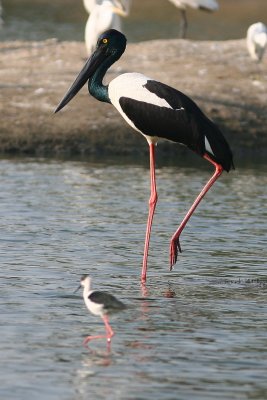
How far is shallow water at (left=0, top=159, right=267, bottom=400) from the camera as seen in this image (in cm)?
699

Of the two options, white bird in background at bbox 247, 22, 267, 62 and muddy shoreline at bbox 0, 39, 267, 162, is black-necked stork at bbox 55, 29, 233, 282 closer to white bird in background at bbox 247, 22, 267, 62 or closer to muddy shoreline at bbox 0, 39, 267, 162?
muddy shoreline at bbox 0, 39, 267, 162

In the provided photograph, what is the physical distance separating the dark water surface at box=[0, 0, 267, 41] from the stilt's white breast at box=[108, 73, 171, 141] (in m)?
18.9

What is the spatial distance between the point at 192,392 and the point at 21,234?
17.1ft

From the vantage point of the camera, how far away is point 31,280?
9.61m

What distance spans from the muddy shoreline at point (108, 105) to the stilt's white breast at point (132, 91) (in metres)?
7.57

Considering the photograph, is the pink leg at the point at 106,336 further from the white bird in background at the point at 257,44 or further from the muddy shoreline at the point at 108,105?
the white bird in background at the point at 257,44

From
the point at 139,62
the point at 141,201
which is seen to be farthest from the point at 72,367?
the point at 139,62

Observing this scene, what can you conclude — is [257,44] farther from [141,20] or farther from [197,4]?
[141,20]

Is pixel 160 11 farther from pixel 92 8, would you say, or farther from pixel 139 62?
pixel 139 62

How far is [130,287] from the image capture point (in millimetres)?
9547

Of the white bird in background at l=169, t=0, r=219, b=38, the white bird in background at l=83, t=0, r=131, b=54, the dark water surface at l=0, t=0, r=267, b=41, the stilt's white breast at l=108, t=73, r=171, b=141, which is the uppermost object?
the stilt's white breast at l=108, t=73, r=171, b=141

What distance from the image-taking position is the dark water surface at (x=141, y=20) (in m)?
30.7

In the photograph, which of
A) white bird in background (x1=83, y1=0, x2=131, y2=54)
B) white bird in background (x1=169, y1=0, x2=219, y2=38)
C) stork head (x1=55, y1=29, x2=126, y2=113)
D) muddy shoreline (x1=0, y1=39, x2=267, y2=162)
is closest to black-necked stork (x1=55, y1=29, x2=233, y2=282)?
stork head (x1=55, y1=29, x2=126, y2=113)

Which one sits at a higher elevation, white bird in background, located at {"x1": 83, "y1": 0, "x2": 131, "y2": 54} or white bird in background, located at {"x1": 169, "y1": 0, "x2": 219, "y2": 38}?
white bird in background, located at {"x1": 83, "y1": 0, "x2": 131, "y2": 54}
